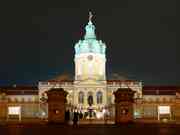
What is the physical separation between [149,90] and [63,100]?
292 feet

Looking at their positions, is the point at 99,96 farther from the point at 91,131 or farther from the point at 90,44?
the point at 91,131

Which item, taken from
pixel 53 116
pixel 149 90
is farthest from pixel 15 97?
pixel 53 116

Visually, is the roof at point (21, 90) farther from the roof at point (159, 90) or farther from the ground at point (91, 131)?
the ground at point (91, 131)

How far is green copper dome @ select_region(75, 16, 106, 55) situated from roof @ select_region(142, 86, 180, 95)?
42.6ft

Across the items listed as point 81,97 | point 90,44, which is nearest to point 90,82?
point 81,97

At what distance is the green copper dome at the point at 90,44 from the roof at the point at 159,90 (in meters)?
13.0

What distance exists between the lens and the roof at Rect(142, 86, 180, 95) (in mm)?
119312

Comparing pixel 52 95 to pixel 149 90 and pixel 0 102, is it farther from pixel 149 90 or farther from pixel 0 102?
pixel 149 90

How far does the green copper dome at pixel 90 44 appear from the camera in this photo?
118m

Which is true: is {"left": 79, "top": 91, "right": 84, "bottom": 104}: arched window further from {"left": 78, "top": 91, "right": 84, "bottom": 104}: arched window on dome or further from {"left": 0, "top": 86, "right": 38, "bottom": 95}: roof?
{"left": 0, "top": 86, "right": 38, "bottom": 95}: roof

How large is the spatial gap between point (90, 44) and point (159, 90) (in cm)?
1831

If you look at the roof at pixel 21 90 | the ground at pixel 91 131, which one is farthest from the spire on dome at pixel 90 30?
the ground at pixel 91 131

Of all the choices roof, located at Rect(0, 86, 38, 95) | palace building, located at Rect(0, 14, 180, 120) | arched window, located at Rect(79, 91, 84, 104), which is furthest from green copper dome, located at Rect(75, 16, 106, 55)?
roof, located at Rect(0, 86, 38, 95)

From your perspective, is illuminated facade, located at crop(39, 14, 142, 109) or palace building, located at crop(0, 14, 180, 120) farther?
illuminated facade, located at crop(39, 14, 142, 109)
